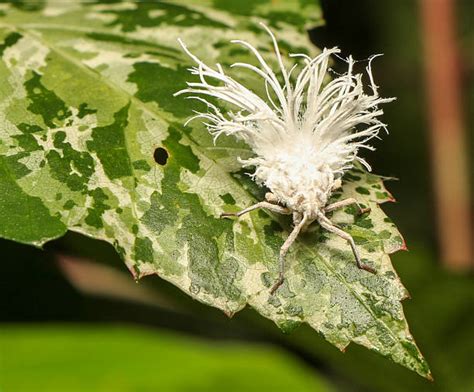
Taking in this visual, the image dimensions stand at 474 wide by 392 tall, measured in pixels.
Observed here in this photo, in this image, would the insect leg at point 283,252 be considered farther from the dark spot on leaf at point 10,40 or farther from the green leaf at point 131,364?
the green leaf at point 131,364

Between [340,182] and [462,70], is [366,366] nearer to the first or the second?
[340,182]

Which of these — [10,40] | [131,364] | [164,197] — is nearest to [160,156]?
[164,197]

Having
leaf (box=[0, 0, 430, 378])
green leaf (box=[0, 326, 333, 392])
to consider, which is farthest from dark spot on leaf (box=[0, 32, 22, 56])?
green leaf (box=[0, 326, 333, 392])

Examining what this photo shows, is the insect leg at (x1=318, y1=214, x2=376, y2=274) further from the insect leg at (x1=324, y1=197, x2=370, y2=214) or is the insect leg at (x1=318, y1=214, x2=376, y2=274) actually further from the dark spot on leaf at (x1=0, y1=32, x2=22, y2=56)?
the dark spot on leaf at (x1=0, y1=32, x2=22, y2=56)

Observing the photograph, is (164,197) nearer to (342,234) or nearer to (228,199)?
(228,199)

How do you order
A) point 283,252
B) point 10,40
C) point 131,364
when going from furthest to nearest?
point 131,364 < point 10,40 < point 283,252

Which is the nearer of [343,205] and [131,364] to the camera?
[343,205]
